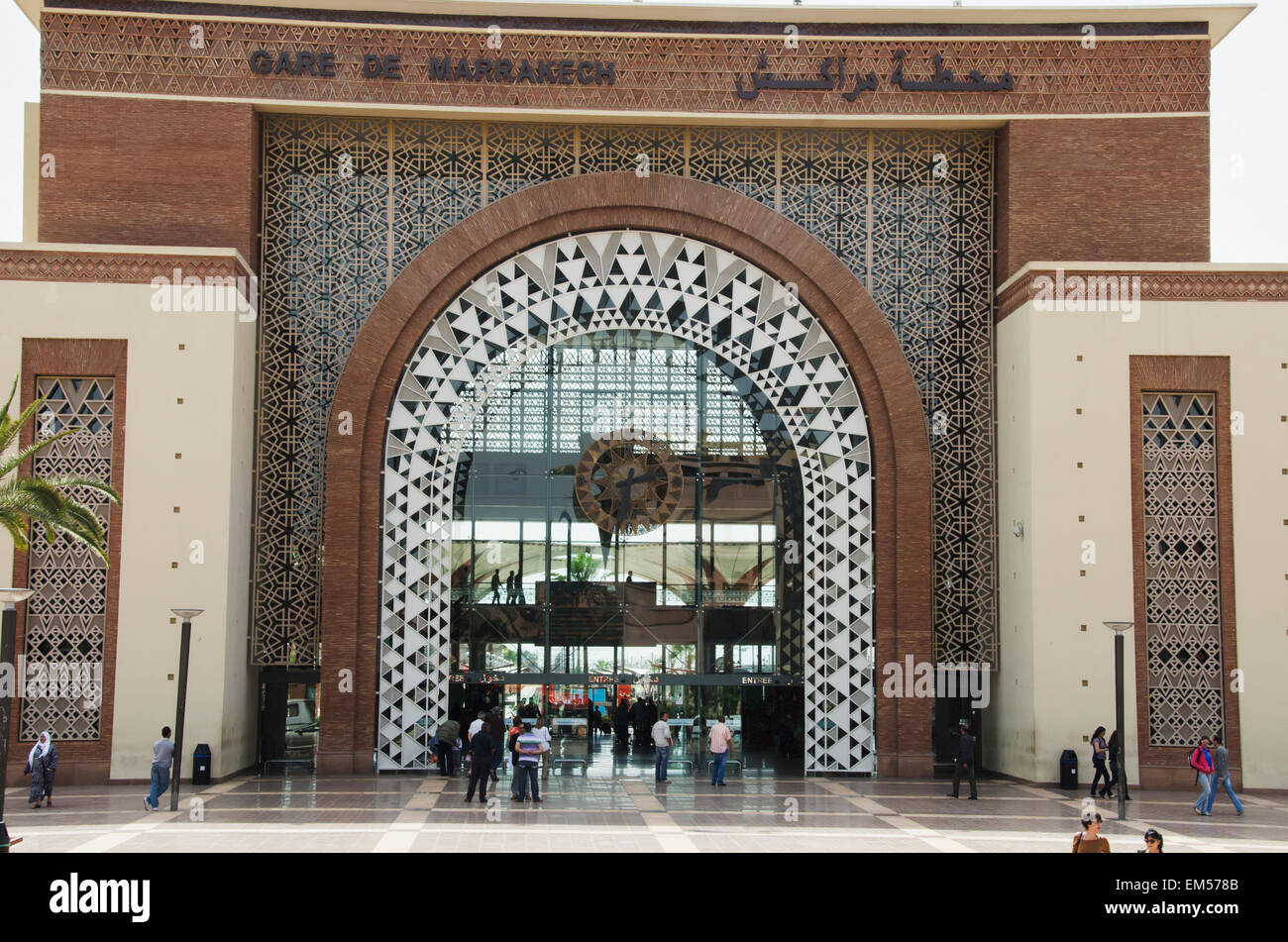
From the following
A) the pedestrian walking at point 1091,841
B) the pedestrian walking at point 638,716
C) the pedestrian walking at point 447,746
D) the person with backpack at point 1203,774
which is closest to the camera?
the pedestrian walking at point 1091,841

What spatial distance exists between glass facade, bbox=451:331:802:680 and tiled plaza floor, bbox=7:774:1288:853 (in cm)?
220

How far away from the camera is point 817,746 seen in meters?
19.9

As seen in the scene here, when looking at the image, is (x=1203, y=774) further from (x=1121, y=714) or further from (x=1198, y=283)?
(x=1198, y=283)

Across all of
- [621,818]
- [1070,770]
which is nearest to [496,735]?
[621,818]

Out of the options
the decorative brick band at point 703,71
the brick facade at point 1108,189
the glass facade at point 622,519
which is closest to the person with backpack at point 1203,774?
the glass facade at point 622,519

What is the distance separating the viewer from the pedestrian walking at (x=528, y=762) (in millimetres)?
16344

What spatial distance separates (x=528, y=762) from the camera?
1645 centimetres

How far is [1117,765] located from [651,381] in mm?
8555

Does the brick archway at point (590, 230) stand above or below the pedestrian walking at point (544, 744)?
above

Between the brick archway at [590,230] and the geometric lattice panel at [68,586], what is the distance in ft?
9.75

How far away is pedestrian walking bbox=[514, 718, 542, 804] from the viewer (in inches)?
643
